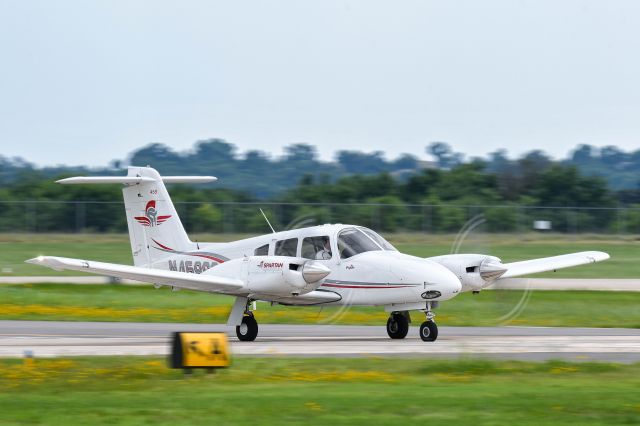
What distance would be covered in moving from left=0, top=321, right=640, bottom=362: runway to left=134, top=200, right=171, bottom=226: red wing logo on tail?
8.80 ft

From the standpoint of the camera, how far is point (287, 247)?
2447 cm

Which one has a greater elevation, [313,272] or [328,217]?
[328,217]

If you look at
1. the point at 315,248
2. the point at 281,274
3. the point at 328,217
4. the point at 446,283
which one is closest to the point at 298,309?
the point at 315,248

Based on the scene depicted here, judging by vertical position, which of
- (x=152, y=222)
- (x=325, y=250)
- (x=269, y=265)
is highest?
(x=152, y=222)

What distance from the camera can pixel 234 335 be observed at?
2678 centimetres

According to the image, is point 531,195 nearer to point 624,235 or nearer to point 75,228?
point 624,235

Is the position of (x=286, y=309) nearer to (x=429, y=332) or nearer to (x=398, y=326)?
(x=398, y=326)

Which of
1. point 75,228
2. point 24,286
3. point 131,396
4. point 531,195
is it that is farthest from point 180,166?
point 131,396

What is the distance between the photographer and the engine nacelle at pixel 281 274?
23406mm

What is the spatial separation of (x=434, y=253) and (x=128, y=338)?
29991 mm

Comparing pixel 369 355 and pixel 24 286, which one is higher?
pixel 24 286

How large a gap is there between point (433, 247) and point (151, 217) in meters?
29.1

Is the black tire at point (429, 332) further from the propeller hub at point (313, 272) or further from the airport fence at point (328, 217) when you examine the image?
the airport fence at point (328, 217)

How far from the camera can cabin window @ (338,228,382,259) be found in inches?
951
